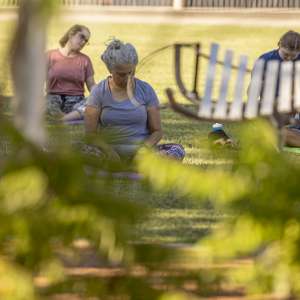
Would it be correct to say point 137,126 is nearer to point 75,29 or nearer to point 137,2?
point 75,29

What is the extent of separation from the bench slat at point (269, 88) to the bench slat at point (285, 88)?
0.16 ft

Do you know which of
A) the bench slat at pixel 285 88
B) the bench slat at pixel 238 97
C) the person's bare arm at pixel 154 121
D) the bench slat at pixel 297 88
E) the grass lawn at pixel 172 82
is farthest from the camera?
the person's bare arm at pixel 154 121

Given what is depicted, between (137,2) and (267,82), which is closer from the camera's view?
(267,82)

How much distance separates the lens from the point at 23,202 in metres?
1.97

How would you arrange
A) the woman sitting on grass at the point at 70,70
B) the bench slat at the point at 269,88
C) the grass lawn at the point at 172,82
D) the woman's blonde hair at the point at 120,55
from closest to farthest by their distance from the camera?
the grass lawn at the point at 172,82, the bench slat at the point at 269,88, the woman's blonde hair at the point at 120,55, the woman sitting on grass at the point at 70,70

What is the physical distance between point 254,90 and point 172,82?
811 centimetres

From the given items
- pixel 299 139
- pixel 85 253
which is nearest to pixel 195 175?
pixel 85 253

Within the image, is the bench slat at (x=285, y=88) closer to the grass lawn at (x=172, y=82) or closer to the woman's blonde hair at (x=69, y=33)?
the grass lawn at (x=172, y=82)

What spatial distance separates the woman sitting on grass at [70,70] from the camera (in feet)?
39.2

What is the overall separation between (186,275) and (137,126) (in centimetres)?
626

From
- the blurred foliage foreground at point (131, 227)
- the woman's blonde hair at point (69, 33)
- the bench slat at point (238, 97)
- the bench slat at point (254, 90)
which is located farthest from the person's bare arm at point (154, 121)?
the blurred foliage foreground at point (131, 227)

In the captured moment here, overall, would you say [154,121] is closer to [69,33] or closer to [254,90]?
[254,90]

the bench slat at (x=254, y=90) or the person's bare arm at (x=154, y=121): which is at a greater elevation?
the bench slat at (x=254, y=90)

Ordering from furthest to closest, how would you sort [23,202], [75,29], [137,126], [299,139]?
1. [75,29]
2. [299,139]
3. [137,126]
4. [23,202]
